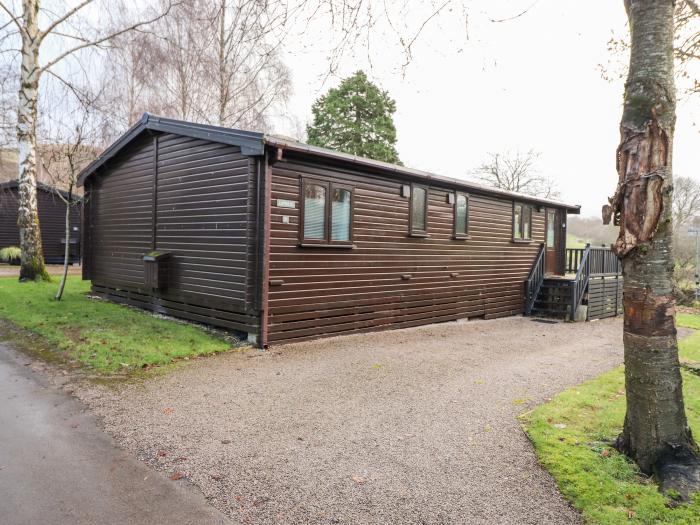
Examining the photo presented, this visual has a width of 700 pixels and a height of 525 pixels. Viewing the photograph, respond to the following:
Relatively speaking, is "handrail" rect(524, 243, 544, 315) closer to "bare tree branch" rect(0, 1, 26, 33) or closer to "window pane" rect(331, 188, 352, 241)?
"window pane" rect(331, 188, 352, 241)

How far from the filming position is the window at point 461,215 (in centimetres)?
1114

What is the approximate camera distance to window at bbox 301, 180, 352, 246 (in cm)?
793

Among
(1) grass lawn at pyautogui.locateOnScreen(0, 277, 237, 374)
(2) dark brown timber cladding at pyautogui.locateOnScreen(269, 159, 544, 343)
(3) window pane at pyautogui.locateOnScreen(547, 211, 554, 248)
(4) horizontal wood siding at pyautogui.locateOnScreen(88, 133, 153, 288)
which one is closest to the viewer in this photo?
(1) grass lawn at pyautogui.locateOnScreen(0, 277, 237, 374)

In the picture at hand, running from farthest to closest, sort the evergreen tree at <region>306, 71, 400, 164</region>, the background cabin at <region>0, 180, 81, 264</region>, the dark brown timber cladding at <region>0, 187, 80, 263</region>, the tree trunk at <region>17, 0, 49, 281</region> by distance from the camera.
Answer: the evergreen tree at <region>306, 71, 400, 164</region>
the dark brown timber cladding at <region>0, 187, 80, 263</region>
the background cabin at <region>0, 180, 81, 264</region>
the tree trunk at <region>17, 0, 49, 281</region>

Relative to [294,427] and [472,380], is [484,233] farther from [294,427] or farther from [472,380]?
[294,427]

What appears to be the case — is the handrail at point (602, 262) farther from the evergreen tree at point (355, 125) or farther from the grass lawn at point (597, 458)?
the evergreen tree at point (355, 125)

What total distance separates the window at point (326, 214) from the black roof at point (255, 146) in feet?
1.72

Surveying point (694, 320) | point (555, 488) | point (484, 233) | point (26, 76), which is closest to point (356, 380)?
point (555, 488)

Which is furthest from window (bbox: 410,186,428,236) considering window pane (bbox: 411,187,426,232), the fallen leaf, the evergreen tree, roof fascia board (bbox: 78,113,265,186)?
the evergreen tree

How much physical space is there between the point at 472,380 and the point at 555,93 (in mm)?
3485

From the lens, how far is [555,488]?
3191mm

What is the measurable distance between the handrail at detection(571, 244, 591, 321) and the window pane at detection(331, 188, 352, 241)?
6.89 meters

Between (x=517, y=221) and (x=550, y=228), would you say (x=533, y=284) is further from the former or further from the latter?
(x=550, y=228)

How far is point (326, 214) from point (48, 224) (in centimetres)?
2107
